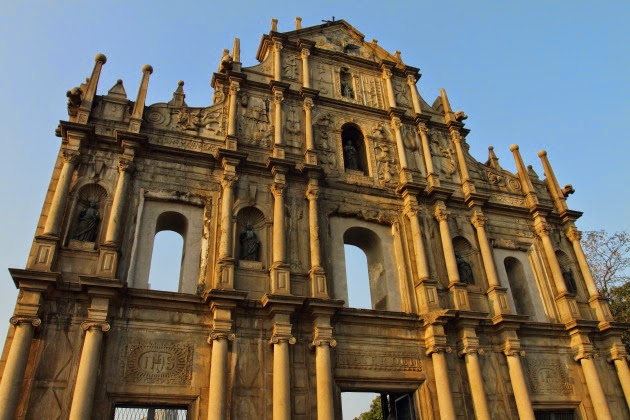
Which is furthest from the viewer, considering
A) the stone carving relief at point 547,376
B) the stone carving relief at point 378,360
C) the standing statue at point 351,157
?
the standing statue at point 351,157

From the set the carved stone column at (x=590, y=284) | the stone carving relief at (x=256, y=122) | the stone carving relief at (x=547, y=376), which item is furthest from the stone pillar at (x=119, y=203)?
the carved stone column at (x=590, y=284)

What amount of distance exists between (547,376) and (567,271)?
3.71m

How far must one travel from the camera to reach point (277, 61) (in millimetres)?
15125

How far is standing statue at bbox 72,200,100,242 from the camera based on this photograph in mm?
10203

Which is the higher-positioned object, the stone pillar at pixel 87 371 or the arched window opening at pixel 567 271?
the arched window opening at pixel 567 271

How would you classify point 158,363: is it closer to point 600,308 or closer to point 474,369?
point 474,369

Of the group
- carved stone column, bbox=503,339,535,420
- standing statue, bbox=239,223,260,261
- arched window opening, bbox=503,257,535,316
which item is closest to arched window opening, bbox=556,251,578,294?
arched window opening, bbox=503,257,535,316

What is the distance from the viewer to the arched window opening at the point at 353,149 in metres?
14.4

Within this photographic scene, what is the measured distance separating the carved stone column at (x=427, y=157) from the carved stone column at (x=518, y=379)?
4.81 m

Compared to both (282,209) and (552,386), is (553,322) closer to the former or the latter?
(552,386)

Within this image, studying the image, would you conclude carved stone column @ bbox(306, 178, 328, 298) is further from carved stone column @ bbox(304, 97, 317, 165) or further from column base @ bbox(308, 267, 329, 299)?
carved stone column @ bbox(304, 97, 317, 165)

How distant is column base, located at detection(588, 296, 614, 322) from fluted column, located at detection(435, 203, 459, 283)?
4355 mm

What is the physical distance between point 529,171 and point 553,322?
18.0ft

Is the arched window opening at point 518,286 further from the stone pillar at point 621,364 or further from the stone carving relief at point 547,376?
the stone pillar at point 621,364
